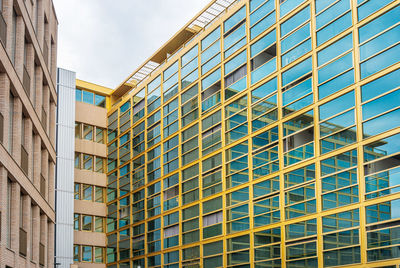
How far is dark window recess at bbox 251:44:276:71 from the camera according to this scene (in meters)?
40.0

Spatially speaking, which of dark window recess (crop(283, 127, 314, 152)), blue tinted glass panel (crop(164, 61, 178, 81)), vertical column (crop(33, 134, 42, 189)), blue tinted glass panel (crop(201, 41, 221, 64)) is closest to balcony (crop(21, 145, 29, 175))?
vertical column (crop(33, 134, 42, 189))

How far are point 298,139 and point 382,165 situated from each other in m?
6.83

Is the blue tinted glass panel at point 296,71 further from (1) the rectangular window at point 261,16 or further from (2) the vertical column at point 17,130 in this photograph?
(2) the vertical column at point 17,130

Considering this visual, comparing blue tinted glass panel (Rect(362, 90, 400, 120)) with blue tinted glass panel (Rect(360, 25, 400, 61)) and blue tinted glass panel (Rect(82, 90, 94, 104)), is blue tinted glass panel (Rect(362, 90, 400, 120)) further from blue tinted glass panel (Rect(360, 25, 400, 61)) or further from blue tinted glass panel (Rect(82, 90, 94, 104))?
blue tinted glass panel (Rect(82, 90, 94, 104))

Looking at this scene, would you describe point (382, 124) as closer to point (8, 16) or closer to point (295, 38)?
point (295, 38)

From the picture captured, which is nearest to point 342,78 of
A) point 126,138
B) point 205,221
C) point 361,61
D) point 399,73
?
point 361,61

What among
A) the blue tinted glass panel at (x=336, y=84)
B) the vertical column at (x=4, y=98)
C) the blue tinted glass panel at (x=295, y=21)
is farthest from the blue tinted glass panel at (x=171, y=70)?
the vertical column at (x=4, y=98)

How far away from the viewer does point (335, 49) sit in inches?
1346

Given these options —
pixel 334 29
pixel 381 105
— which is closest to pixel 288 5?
pixel 334 29

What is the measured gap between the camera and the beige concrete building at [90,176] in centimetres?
5825

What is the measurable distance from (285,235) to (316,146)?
5748 mm

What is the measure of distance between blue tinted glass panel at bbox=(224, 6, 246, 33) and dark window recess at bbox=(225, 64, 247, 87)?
3.55 m

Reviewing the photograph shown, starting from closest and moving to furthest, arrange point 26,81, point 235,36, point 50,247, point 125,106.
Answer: point 26,81
point 50,247
point 235,36
point 125,106

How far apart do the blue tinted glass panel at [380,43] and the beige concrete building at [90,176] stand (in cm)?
3507
